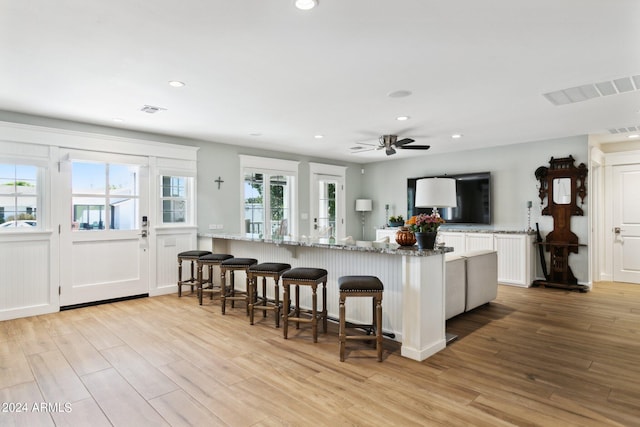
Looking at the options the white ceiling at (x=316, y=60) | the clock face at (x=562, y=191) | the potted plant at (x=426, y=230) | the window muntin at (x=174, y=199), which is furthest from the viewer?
the clock face at (x=562, y=191)

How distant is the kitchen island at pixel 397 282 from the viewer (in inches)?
118

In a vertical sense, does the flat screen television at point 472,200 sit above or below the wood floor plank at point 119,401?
above

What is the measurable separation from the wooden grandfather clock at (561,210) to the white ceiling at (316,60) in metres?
1.13

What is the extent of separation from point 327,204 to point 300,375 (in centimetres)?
560

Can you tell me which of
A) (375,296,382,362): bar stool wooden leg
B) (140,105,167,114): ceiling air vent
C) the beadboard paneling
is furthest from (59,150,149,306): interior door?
(375,296,382,362): bar stool wooden leg

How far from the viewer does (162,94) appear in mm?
3715

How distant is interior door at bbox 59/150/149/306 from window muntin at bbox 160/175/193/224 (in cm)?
28

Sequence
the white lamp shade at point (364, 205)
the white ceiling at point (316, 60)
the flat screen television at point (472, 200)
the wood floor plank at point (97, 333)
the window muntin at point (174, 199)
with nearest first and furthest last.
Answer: the white ceiling at point (316, 60)
the wood floor plank at point (97, 333)
the window muntin at point (174, 199)
the flat screen television at point (472, 200)
the white lamp shade at point (364, 205)

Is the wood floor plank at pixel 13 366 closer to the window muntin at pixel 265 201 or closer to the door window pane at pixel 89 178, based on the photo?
the door window pane at pixel 89 178

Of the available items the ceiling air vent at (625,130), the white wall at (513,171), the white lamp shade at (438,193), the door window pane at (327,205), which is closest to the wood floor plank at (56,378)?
the white lamp shade at (438,193)

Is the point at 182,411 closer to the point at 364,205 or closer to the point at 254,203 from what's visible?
the point at 254,203

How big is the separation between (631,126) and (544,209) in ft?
Answer: 5.50

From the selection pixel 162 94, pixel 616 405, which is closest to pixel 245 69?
pixel 162 94

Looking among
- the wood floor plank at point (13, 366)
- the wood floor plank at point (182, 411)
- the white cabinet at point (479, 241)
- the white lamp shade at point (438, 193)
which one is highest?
the white lamp shade at point (438, 193)
